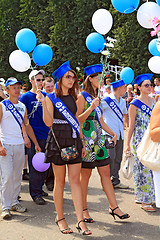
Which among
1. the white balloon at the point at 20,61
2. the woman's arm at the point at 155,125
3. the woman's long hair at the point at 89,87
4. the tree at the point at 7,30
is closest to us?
the woman's arm at the point at 155,125

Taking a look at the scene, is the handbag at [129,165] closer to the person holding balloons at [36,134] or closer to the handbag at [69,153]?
the person holding balloons at [36,134]

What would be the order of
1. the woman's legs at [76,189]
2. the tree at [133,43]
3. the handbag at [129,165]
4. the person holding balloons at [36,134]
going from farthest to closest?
the tree at [133,43] → the person holding balloons at [36,134] → the handbag at [129,165] → the woman's legs at [76,189]

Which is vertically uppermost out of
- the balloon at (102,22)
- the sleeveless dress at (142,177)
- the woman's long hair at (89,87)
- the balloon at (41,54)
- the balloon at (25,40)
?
the balloon at (102,22)

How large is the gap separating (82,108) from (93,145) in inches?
19.0

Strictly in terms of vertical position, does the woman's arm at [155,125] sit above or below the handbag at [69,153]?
above

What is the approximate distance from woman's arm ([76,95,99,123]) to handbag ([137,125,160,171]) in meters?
1.01

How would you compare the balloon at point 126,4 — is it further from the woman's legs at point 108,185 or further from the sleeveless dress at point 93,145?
the woman's legs at point 108,185

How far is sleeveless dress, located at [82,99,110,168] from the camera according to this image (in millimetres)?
4699

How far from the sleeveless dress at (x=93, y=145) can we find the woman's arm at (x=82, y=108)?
7cm

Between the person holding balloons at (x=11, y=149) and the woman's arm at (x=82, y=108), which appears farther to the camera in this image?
the person holding balloons at (x=11, y=149)

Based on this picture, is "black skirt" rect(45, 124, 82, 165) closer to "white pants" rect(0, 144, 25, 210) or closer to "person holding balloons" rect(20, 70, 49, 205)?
"white pants" rect(0, 144, 25, 210)

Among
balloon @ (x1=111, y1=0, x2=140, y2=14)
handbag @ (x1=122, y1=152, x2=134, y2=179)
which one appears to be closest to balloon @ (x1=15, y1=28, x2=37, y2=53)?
balloon @ (x1=111, y1=0, x2=140, y2=14)

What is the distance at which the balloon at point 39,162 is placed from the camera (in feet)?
17.8

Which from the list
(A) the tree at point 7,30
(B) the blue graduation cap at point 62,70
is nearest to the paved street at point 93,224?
(B) the blue graduation cap at point 62,70
